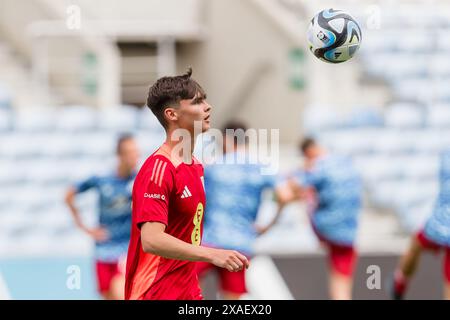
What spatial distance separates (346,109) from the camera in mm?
14789

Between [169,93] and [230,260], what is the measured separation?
0.96m

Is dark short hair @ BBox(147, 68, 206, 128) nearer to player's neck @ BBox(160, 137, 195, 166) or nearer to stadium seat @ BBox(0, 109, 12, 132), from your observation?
player's neck @ BBox(160, 137, 195, 166)

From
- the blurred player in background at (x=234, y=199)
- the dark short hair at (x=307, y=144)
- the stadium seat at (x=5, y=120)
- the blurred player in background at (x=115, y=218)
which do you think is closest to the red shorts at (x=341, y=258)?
the dark short hair at (x=307, y=144)

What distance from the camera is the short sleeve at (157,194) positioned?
485 cm

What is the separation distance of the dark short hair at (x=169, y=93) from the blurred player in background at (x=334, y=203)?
14.1ft

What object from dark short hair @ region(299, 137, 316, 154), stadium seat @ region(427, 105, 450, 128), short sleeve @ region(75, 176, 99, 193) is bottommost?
short sleeve @ region(75, 176, 99, 193)

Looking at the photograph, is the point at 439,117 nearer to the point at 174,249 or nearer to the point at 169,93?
the point at 169,93

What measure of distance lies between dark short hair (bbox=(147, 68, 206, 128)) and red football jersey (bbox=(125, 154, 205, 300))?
0.81 feet

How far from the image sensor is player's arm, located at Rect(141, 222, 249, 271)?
464 cm

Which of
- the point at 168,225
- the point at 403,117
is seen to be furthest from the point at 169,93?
the point at 403,117

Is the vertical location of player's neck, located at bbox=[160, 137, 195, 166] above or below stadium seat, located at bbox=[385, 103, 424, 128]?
below

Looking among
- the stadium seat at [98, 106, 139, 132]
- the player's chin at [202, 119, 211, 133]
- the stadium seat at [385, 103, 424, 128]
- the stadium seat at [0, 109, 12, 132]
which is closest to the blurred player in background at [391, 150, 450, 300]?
the player's chin at [202, 119, 211, 133]

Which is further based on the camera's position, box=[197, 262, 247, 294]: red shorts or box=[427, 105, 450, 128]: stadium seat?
box=[427, 105, 450, 128]: stadium seat

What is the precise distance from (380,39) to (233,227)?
746 centimetres
